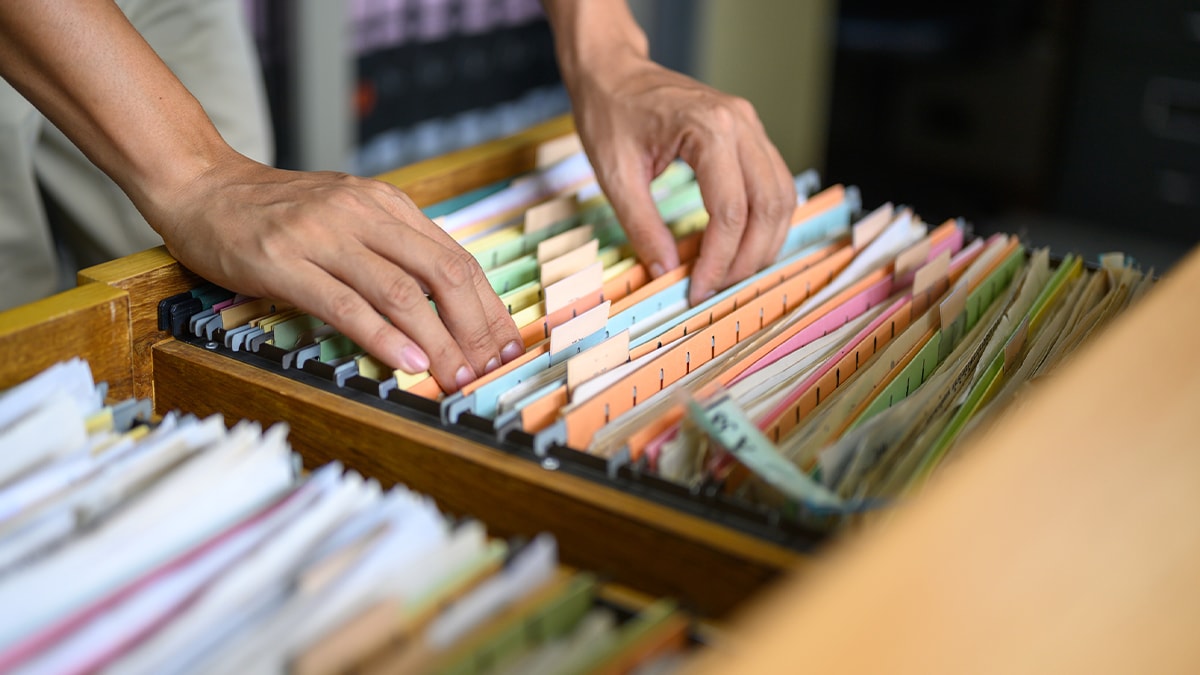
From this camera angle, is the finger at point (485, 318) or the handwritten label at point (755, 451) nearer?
the handwritten label at point (755, 451)

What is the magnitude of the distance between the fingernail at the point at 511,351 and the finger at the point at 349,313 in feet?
0.21

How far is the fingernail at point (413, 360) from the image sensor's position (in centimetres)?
81

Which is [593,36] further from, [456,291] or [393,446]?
[393,446]

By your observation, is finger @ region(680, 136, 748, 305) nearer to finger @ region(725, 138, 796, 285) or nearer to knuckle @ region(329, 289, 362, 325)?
finger @ region(725, 138, 796, 285)

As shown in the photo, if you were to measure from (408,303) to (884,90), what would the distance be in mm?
3160

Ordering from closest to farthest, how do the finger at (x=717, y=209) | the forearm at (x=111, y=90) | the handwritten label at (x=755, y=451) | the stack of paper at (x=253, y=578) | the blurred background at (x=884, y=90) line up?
the stack of paper at (x=253, y=578)
the handwritten label at (x=755, y=451)
the forearm at (x=111, y=90)
the finger at (x=717, y=209)
the blurred background at (x=884, y=90)

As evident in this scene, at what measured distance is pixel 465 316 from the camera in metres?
0.84

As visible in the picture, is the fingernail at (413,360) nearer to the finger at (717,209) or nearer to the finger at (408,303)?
the finger at (408,303)

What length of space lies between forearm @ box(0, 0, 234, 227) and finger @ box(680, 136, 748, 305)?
1.33 feet

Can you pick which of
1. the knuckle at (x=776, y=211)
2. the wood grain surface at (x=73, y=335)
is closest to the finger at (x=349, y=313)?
the wood grain surface at (x=73, y=335)

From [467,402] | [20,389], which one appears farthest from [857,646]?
[20,389]

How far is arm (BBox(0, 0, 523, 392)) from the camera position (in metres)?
0.83

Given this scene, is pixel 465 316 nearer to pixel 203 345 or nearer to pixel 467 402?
pixel 467 402

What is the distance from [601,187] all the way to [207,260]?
0.42m
